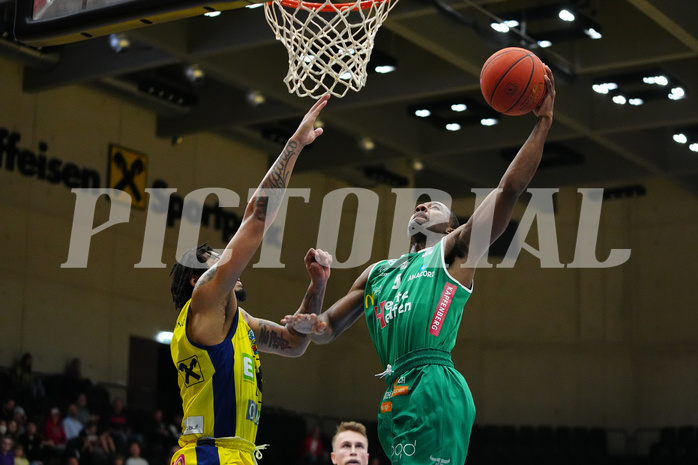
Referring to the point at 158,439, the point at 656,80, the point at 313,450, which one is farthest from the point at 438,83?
the point at 158,439

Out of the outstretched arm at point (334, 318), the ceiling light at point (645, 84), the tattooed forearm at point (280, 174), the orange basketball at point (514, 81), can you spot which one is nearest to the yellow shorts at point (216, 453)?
the outstretched arm at point (334, 318)

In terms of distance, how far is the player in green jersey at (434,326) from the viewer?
509 cm

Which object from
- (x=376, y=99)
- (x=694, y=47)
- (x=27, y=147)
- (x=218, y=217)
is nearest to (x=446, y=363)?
(x=694, y=47)

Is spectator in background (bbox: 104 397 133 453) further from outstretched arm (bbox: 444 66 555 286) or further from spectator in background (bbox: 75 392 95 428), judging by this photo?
outstretched arm (bbox: 444 66 555 286)

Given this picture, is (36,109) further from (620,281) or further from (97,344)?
(620,281)

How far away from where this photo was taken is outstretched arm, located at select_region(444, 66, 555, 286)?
201 inches

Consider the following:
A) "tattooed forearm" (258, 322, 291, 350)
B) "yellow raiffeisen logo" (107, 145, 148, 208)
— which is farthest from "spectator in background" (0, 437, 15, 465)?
"tattooed forearm" (258, 322, 291, 350)

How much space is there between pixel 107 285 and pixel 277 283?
4.77 metres

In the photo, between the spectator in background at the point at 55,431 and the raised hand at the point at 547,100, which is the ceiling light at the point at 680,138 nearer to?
the spectator in background at the point at 55,431

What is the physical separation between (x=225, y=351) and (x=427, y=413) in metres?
1.23

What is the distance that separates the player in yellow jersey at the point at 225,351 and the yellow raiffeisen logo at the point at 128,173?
44.6ft

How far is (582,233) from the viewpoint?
23.8 metres

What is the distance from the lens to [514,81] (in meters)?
5.46

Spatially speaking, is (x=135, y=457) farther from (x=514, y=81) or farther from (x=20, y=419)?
(x=514, y=81)
